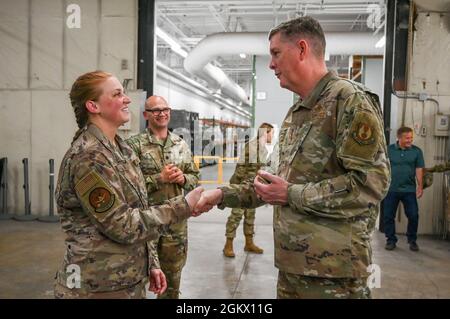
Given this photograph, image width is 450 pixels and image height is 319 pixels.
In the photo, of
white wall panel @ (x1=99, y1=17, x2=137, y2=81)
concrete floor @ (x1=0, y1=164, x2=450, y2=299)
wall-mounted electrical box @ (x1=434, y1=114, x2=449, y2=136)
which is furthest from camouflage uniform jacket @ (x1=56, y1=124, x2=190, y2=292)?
wall-mounted electrical box @ (x1=434, y1=114, x2=449, y2=136)

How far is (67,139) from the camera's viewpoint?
258 inches

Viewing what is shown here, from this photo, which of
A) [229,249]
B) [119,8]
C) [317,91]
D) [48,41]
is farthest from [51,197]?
[317,91]

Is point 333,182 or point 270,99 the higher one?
point 270,99

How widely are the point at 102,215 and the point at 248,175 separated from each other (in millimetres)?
3408

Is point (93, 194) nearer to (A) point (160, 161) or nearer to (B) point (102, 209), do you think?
(B) point (102, 209)

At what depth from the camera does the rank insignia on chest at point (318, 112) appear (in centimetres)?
159

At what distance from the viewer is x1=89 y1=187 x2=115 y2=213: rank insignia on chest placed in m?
1.50

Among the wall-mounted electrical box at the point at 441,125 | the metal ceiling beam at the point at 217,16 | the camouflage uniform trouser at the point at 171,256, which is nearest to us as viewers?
the camouflage uniform trouser at the point at 171,256

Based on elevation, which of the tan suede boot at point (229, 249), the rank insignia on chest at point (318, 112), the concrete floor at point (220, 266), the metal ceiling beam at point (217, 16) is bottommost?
the concrete floor at point (220, 266)

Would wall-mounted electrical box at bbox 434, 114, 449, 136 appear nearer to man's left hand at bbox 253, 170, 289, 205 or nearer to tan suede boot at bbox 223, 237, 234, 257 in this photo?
tan suede boot at bbox 223, 237, 234, 257

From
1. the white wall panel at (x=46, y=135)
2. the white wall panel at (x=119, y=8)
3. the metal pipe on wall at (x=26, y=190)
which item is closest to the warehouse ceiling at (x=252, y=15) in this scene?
the white wall panel at (x=119, y=8)

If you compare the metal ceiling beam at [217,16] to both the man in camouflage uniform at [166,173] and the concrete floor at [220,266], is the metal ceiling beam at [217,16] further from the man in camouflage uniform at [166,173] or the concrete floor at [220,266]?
the man in camouflage uniform at [166,173]

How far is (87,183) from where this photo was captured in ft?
4.91

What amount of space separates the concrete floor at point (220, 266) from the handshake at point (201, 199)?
193 cm
